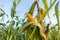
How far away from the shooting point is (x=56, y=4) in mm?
1438

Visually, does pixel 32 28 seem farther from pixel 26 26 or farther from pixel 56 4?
pixel 56 4

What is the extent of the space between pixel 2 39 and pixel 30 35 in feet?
7.29

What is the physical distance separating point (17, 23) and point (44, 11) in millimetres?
2208

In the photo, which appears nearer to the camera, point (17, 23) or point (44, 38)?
point (44, 38)

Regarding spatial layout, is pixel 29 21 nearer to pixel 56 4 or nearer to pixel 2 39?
pixel 56 4

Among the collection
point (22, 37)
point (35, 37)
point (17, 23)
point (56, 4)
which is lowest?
point (22, 37)

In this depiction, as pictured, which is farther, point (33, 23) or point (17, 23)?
point (17, 23)

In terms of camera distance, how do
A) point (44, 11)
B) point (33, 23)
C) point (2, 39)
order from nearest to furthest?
1. point (33, 23)
2. point (44, 11)
3. point (2, 39)

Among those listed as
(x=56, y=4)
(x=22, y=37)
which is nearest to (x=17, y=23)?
(x=22, y=37)

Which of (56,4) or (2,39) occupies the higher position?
(56,4)

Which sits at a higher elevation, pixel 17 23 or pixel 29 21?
pixel 29 21

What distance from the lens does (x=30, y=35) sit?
4.42ft

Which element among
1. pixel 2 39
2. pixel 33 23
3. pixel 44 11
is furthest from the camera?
pixel 2 39

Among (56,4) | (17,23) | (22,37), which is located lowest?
(22,37)
